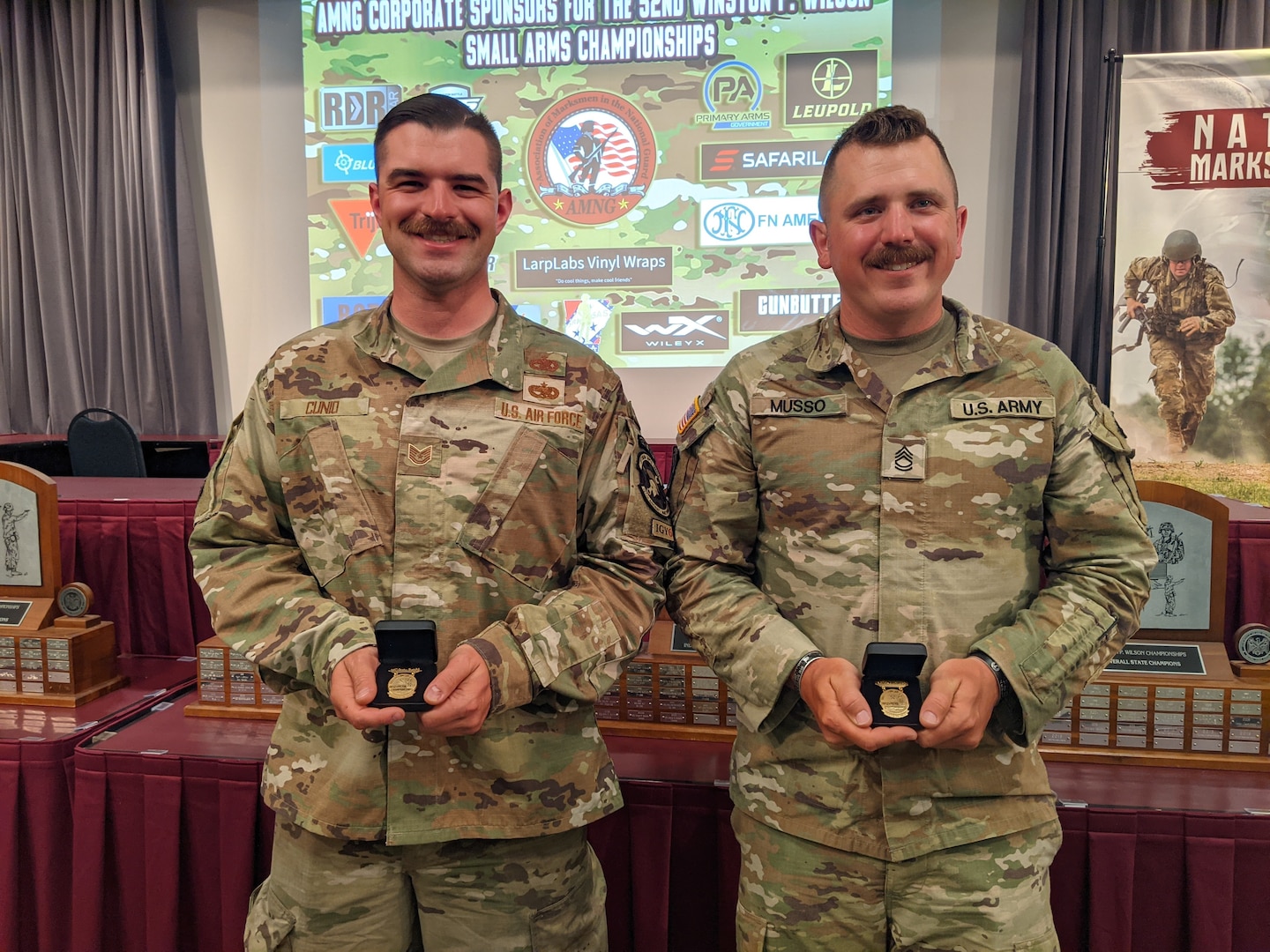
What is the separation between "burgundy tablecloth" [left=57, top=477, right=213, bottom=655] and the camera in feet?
6.25

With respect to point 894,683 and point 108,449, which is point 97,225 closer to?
point 108,449

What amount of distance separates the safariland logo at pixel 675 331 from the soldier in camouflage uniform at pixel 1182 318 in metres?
1.71

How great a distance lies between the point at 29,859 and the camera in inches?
59.1

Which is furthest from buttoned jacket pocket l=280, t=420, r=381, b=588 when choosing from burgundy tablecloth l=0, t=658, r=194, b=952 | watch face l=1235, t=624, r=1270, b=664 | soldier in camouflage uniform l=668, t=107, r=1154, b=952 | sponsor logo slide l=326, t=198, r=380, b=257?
sponsor logo slide l=326, t=198, r=380, b=257

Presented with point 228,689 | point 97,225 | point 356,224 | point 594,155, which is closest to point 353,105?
point 356,224

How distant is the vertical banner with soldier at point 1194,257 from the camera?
3338mm

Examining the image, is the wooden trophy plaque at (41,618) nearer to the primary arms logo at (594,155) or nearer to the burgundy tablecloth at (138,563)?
the burgundy tablecloth at (138,563)

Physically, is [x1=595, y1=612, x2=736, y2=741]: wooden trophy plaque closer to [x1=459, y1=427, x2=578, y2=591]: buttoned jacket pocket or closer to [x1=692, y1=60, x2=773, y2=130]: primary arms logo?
[x1=459, y1=427, x2=578, y2=591]: buttoned jacket pocket

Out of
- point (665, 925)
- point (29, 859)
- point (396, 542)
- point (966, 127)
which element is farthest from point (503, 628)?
point (966, 127)

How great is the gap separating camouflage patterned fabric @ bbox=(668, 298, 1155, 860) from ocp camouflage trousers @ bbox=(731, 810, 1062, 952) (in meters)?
0.03

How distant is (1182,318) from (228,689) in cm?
354

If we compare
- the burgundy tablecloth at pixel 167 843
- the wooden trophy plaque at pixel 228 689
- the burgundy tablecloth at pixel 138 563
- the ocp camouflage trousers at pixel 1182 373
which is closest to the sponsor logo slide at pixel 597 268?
the ocp camouflage trousers at pixel 1182 373

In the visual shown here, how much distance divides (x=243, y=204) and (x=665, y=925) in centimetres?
467

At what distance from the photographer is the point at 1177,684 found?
1399 millimetres
